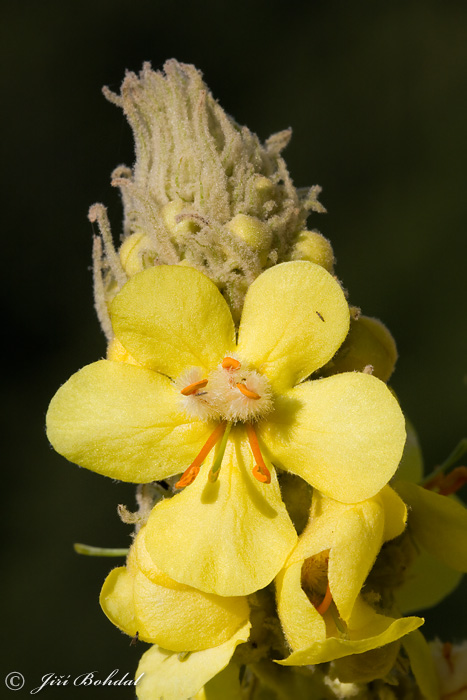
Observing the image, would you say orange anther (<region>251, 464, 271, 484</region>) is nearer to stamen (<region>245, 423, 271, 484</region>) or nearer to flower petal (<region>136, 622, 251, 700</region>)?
stamen (<region>245, 423, 271, 484</region>)

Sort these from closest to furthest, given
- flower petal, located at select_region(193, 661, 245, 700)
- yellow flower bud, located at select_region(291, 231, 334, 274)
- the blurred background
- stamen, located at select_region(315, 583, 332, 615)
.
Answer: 1. stamen, located at select_region(315, 583, 332, 615)
2. yellow flower bud, located at select_region(291, 231, 334, 274)
3. flower petal, located at select_region(193, 661, 245, 700)
4. the blurred background

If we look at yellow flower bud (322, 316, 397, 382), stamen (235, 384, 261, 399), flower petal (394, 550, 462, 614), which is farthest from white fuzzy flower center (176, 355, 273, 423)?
flower petal (394, 550, 462, 614)

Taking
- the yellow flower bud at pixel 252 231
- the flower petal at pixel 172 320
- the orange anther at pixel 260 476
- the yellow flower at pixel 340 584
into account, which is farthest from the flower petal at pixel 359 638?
the yellow flower bud at pixel 252 231

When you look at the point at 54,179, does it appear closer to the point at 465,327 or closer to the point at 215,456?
the point at 465,327

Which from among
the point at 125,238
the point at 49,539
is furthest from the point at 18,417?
the point at 125,238

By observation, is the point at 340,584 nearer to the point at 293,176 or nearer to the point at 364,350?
the point at 364,350

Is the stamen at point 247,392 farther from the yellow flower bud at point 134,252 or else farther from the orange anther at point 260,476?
the yellow flower bud at point 134,252
